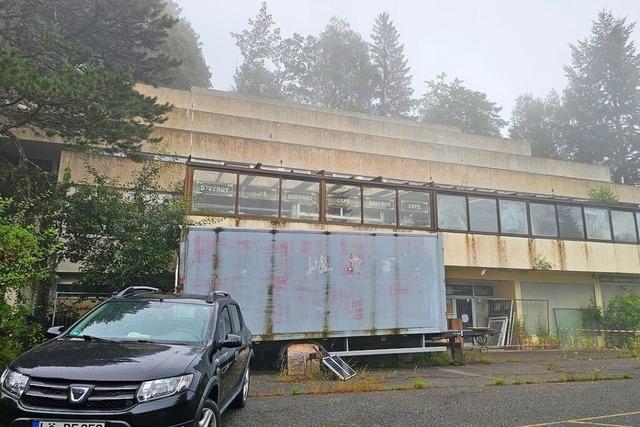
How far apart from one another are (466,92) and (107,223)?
152 feet

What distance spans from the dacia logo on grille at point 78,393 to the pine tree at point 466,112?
161 ft

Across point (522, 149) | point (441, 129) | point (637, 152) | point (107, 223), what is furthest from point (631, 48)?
point (107, 223)

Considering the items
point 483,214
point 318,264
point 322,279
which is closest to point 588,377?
point 322,279

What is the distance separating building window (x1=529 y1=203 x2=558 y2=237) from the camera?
66.7 feet

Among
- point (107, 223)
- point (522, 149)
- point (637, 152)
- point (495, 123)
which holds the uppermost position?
point (495, 123)

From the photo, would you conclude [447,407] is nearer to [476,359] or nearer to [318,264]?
[318,264]

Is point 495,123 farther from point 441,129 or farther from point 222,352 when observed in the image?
point 222,352

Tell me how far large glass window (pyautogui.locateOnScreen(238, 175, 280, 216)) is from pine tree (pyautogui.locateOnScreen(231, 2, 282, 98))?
1794 inches

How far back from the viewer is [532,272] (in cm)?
2119

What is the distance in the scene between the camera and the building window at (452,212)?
18750 mm

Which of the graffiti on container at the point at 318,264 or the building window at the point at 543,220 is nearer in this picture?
the graffiti on container at the point at 318,264


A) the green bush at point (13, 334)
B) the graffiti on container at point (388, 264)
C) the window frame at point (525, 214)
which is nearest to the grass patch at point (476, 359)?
the graffiti on container at point (388, 264)

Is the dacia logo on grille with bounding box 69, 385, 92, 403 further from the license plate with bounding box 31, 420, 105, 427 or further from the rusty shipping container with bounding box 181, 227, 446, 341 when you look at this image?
the rusty shipping container with bounding box 181, 227, 446, 341

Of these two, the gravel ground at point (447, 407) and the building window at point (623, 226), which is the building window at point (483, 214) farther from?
the gravel ground at point (447, 407)
